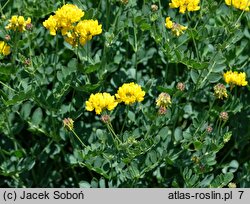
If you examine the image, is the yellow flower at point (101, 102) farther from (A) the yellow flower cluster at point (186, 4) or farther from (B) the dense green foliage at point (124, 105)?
(A) the yellow flower cluster at point (186, 4)

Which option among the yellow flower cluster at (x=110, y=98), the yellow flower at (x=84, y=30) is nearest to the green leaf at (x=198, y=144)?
the yellow flower cluster at (x=110, y=98)

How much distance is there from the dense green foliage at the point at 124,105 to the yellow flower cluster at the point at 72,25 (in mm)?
130

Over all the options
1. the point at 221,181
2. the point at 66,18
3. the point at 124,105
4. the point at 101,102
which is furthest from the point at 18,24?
the point at 221,181

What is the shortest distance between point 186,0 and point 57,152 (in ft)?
3.80

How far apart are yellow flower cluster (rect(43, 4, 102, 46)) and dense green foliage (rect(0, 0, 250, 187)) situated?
130mm

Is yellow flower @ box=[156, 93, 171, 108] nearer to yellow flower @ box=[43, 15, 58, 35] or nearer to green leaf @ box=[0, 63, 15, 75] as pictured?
yellow flower @ box=[43, 15, 58, 35]

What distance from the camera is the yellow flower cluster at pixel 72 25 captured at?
8.39ft

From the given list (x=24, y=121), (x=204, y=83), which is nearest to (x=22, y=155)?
(x=24, y=121)

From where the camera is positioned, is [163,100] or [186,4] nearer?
[163,100]

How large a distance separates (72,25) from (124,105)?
2.23ft

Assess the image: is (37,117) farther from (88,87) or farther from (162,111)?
(162,111)

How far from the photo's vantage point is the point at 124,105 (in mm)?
3102
